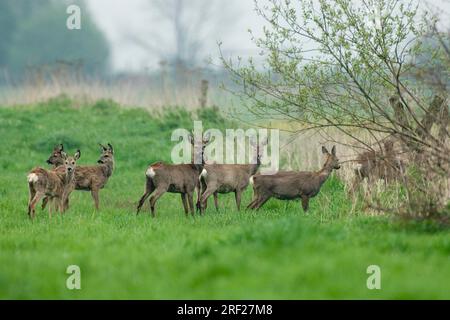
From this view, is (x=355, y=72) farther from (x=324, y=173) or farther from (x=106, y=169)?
(x=106, y=169)

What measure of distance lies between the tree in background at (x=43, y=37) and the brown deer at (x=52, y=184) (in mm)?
46754

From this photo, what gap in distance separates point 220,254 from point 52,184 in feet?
19.3

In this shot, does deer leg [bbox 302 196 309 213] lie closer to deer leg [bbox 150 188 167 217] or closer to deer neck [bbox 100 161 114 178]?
deer leg [bbox 150 188 167 217]

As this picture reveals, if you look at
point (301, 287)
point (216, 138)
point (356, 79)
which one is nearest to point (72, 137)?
point (216, 138)

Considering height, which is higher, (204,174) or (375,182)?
(204,174)

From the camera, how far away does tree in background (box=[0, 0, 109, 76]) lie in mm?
61303

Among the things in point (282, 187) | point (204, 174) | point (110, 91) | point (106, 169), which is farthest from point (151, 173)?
point (110, 91)

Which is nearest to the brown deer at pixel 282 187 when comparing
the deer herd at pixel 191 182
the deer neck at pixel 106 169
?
the deer herd at pixel 191 182

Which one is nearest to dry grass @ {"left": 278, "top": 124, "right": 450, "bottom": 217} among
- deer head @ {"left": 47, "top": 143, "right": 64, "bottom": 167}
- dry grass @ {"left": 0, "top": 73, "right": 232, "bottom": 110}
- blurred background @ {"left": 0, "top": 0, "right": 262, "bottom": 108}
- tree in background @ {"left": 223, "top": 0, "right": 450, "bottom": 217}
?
tree in background @ {"left": 223, "top": 0, "right": 450, "bottom": 217}

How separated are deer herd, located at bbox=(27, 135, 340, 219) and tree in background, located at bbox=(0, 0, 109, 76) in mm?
46542

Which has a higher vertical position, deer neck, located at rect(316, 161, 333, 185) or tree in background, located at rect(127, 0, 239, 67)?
tree in background, located at rect(127, 0, 239, 67)

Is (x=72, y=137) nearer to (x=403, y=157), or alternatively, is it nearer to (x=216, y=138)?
(x=216, y=138)

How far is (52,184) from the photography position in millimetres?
13227
